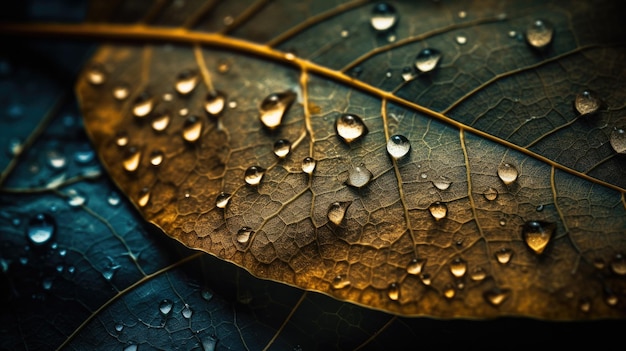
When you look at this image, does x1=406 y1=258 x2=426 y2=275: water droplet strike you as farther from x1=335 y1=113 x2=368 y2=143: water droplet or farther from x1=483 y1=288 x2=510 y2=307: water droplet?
x1=335 y1=113 x2=368 y2=143: water droplet

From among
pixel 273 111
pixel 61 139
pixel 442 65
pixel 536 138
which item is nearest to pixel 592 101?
pixel 536 138

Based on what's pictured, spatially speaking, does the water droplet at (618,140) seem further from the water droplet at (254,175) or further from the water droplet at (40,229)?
the water droplet at (40,229)

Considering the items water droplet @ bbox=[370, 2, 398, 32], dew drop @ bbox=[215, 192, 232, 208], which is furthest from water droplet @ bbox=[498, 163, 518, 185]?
dew drop @ bbox=[215, 192, 232, 208]

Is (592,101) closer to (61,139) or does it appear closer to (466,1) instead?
(466,1)

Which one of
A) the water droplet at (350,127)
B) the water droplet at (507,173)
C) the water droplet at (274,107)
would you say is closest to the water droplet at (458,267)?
the water droplet at (507,173)

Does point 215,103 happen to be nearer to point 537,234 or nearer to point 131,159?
point 131,159
